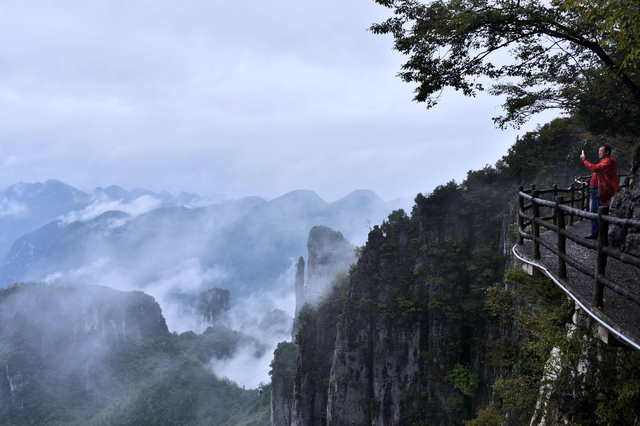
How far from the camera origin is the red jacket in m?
8.46

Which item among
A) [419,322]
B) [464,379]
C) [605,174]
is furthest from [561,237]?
[419,322]

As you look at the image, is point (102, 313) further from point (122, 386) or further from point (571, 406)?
point (571, 406)

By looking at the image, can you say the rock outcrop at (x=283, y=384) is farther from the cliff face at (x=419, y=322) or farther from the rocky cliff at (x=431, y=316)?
the cliff face at (x=419, y=322)

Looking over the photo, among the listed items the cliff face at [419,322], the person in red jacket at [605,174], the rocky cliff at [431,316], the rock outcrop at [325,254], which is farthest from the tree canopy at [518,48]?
the rock outcrop at [325,254]

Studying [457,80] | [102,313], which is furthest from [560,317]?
[102,313]

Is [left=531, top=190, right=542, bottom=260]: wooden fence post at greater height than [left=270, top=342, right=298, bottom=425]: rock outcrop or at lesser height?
greater

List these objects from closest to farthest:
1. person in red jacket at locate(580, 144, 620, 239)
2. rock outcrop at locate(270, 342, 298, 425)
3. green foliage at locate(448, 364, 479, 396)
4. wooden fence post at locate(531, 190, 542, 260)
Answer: wooden fence post at locate(531, 190, 542, 260) < person in red jacket at locate(580, 144, 620, 239) < green foliage at locate(448, 364, 479, 396) < rock outcrop at locate(270, 342, 298, 425)

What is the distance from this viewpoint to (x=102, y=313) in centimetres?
12769

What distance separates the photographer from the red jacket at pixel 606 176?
846cm

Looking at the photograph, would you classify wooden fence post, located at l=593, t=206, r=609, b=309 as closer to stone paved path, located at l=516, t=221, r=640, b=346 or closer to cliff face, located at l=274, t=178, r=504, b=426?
stone paved path, located at l=516, t=221, r=640, b=346

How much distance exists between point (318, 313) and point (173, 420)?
65861mm

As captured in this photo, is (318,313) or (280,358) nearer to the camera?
(318,313)

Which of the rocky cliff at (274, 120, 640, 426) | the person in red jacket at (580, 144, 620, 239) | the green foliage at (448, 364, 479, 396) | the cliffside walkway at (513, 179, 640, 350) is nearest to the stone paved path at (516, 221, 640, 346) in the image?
the cliffside walkway at (513, 179, 640, 350)

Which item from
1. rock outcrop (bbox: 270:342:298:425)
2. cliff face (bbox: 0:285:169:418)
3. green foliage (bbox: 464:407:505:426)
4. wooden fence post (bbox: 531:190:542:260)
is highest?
wooden fence post (bbox: 531:190:542:260)
